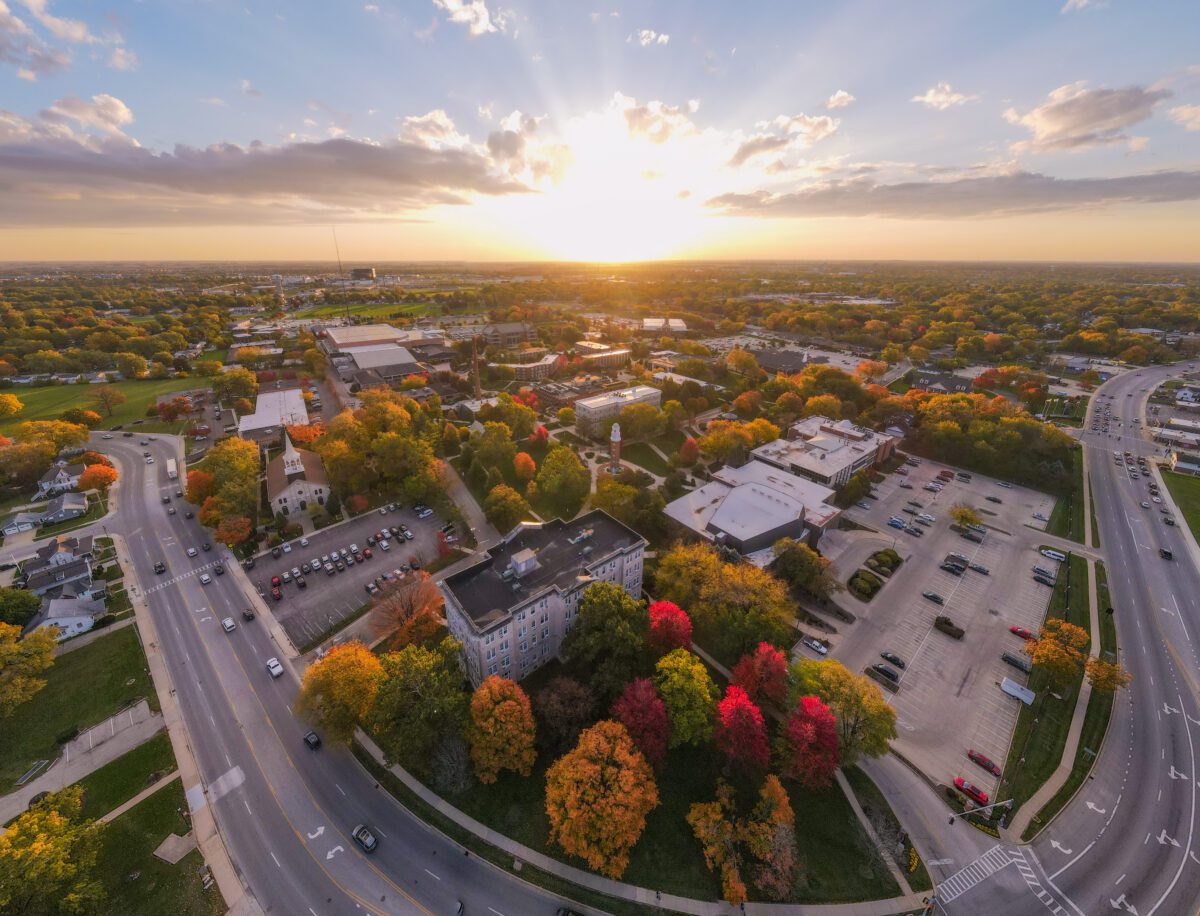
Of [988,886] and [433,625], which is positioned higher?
[433,625]

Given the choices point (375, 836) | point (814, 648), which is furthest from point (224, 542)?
point (814, 648)

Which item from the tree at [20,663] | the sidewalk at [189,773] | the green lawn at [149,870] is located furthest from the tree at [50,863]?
the tree at [20,663]

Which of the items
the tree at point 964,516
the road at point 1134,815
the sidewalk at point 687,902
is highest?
the tree at point 964,516

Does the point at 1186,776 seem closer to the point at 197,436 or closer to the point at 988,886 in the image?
the point at 988,886

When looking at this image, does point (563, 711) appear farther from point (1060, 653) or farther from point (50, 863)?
point (1060, 653)

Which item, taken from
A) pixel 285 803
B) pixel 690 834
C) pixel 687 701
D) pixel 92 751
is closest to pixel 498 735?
pixel 687 701

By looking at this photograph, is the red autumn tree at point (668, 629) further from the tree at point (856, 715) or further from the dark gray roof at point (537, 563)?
the tree at point (856, 715)
